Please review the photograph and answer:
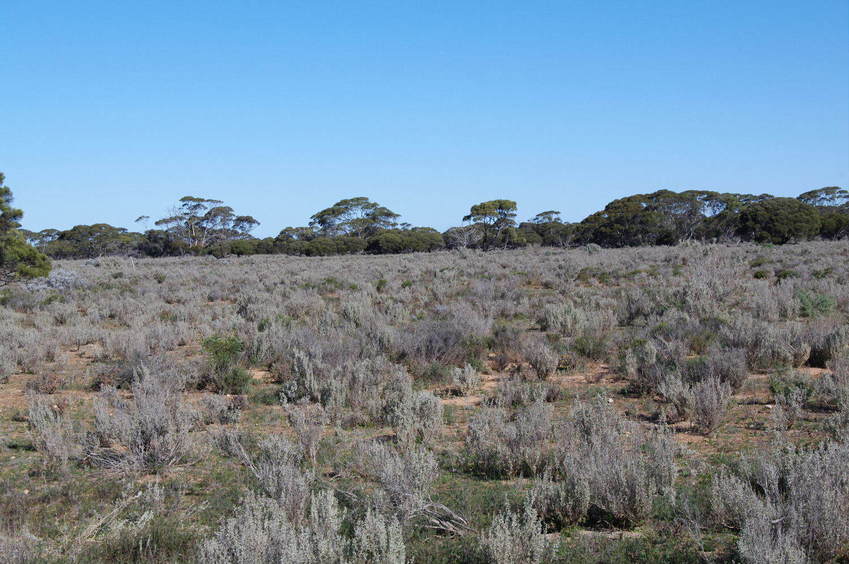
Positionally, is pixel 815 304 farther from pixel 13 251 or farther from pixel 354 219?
pixel 354 219

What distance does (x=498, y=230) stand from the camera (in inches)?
2478

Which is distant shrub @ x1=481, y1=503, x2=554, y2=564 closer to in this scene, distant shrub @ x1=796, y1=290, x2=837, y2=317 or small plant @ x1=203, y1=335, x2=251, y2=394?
small plant @ x1=203, y1=335, x2=251, y2=394

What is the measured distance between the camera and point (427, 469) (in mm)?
4430

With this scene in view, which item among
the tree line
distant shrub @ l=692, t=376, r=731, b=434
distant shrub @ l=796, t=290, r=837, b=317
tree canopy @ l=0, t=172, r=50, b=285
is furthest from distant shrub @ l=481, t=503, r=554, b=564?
the tree line

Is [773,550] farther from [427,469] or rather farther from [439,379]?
[439,379]

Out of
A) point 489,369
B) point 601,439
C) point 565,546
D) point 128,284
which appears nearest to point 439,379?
point 489,369

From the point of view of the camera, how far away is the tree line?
4384 cm

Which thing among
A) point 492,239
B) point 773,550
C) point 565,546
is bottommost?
point 565,546

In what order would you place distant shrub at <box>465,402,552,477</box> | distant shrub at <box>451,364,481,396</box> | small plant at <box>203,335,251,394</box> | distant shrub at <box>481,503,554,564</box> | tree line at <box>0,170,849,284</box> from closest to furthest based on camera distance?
distant shrub at <box>481,503,554,564</box> → distant shrub at <box>465,402,552,477</box> → distant shrub at <box>451,364,481,396</box> → small plant at <box>203,335,251,394</box> → tree line at <box>0,170,849,284</box>

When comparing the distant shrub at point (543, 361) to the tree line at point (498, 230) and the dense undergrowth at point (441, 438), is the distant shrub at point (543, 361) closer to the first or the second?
the dense undergrowth at point (441, 438)

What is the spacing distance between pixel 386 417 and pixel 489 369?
9.61 feet

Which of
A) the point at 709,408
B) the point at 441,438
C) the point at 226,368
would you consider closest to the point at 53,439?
the point at 226,368

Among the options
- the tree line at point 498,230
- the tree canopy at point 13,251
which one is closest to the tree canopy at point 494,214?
the tree line at point 498,230

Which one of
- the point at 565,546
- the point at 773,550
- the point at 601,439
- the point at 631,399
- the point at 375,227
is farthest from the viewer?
the point at 375,227
